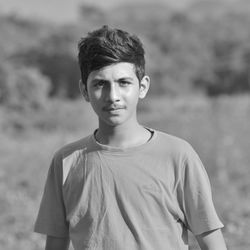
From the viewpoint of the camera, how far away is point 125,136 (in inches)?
92.7

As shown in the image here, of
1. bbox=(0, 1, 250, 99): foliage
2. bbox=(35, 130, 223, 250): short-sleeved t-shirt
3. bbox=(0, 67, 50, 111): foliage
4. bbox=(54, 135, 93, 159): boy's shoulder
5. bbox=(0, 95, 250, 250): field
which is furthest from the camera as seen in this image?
bbox=(0, 1, 250, 99): foliage

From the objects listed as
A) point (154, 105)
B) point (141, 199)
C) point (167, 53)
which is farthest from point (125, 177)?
point (167, 53)

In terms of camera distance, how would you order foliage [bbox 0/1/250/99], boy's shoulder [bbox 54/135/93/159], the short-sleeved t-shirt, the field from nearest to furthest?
the short-sleeved t-shirt → boy's shoulder [bbox 54/135/93/159] → the field → foliage [bbox 0/1/250/99]

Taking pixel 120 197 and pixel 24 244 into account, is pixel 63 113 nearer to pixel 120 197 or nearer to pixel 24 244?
pixel 24 244

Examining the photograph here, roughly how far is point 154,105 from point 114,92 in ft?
75.9

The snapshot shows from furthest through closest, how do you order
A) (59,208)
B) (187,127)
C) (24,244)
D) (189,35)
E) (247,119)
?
(189,35) → (247,119) → (187,127) → (24,244) → (59,208)

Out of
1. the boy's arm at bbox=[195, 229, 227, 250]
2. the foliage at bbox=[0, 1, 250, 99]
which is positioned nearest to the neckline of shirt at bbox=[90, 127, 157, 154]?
the boy's arm at bbox=[195, 229, 227, 250]

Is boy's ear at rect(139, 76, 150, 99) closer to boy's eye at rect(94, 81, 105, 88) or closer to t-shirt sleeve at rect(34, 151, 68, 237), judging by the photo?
boy's eye at rect(94, 81, 105, 88)

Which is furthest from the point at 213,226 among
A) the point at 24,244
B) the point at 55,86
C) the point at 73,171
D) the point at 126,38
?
the point at 55,86

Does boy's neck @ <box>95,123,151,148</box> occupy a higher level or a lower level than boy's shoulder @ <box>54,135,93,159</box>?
higher

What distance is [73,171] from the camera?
2381 millimetres

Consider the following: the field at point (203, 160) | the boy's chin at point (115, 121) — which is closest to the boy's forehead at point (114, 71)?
the boy's chin at point (115, 121)

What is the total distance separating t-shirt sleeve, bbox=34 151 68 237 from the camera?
2.42 m

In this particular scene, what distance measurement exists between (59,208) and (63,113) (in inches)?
621
